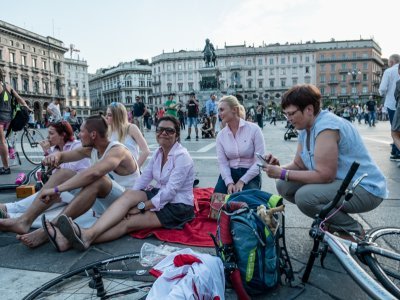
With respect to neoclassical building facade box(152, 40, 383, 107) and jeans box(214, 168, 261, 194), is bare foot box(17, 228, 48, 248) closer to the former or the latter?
jeans box(214, 168, 261, 194)

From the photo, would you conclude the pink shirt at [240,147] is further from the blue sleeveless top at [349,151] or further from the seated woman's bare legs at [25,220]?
the seated woman's bare legs at [25,220]

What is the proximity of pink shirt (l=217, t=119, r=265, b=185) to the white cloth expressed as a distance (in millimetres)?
2058

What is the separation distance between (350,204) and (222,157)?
5.34 ft

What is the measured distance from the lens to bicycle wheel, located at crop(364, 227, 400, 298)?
149 cm

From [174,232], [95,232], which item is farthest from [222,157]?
[95,232]

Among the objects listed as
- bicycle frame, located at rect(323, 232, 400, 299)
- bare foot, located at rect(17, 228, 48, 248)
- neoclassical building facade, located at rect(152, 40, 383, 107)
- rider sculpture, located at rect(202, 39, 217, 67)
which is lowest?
bare foot, located at rect(17, 228, 48, 248)

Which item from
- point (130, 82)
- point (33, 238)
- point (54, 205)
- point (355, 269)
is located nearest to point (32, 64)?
point (130, 82)

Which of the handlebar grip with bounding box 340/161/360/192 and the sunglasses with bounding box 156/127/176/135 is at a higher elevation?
the sunglasses with bounding box 156/127/176/135

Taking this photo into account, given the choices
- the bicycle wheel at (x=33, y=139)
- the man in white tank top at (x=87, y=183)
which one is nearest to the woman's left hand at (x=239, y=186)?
the man in white tank top at (x=87, y=183)

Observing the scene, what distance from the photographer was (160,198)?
316 cm

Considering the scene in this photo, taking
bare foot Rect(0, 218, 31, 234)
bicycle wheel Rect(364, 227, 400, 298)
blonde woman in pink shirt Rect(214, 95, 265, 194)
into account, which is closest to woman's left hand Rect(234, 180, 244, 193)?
blonde woman in pink shirt Rect(214, 95, 265, 194)

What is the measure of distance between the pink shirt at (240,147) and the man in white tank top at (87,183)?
3.22 ft

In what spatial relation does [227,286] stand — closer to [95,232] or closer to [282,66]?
[95,232]

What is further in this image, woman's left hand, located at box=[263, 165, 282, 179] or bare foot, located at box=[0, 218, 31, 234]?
bare foot, located at box=[0, 218, 31, 234]
